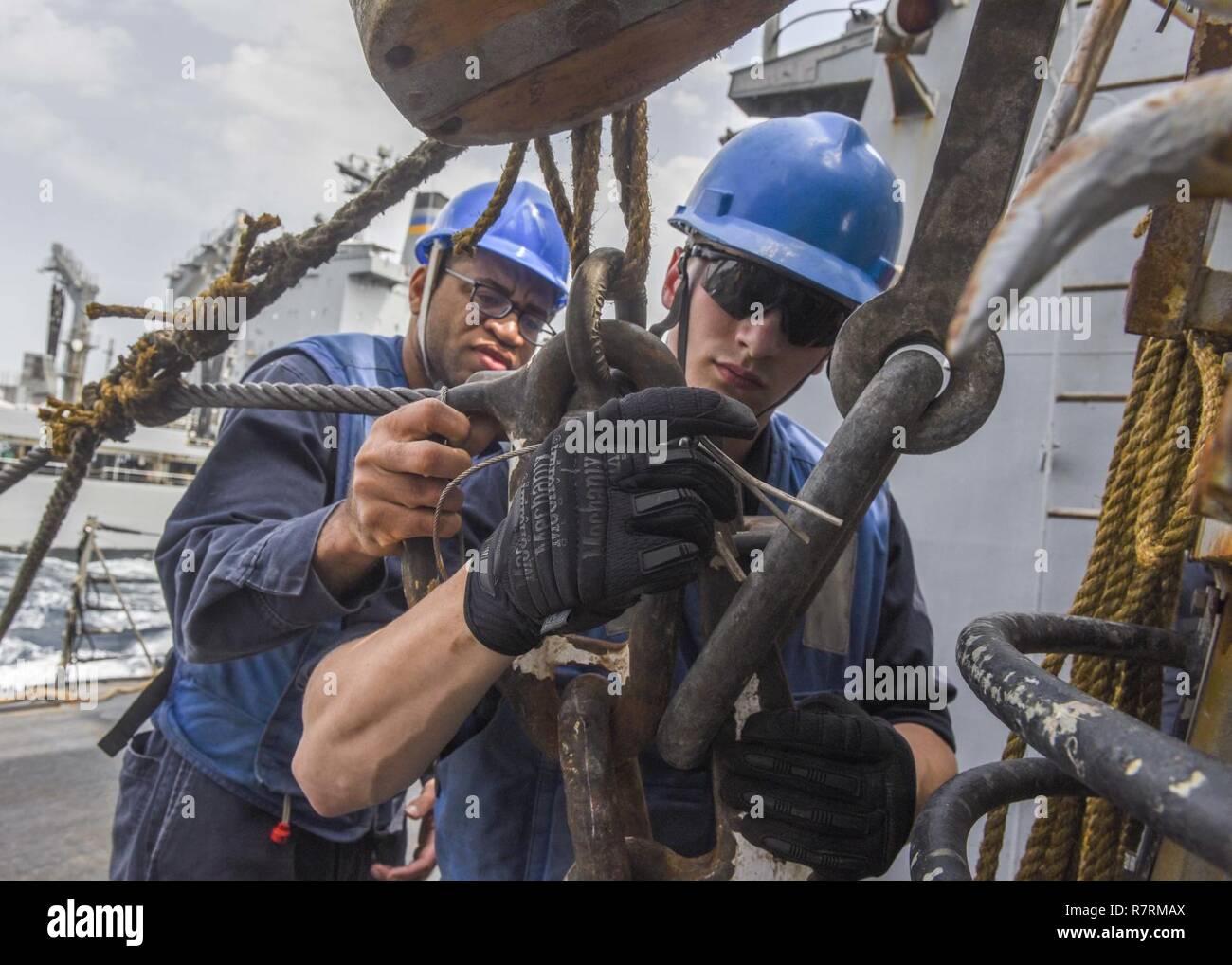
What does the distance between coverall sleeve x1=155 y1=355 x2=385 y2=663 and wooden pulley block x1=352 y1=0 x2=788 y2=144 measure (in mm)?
771

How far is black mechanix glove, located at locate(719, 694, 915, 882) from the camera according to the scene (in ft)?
3.25

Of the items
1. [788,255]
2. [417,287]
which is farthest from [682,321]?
[417,287]

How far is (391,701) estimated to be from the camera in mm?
1134

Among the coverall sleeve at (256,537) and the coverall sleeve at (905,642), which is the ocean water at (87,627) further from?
the coverall sleeve at (905,642)

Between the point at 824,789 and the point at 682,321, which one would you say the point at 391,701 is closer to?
the point at 824,789

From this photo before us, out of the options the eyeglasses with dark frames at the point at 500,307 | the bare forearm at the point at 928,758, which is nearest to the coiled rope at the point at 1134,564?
the bare forearm at the point at 928,758

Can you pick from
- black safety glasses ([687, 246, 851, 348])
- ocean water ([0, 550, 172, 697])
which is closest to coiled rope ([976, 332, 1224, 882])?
black safety glasses ([687, 246, 851, 348])

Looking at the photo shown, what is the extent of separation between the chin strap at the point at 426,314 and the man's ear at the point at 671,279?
620 mm

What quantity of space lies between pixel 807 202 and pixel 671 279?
373mm

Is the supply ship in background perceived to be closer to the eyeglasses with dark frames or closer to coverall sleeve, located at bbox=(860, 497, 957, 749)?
the eyeglasses with dark frames

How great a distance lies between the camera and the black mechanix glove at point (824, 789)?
990 millimetres
